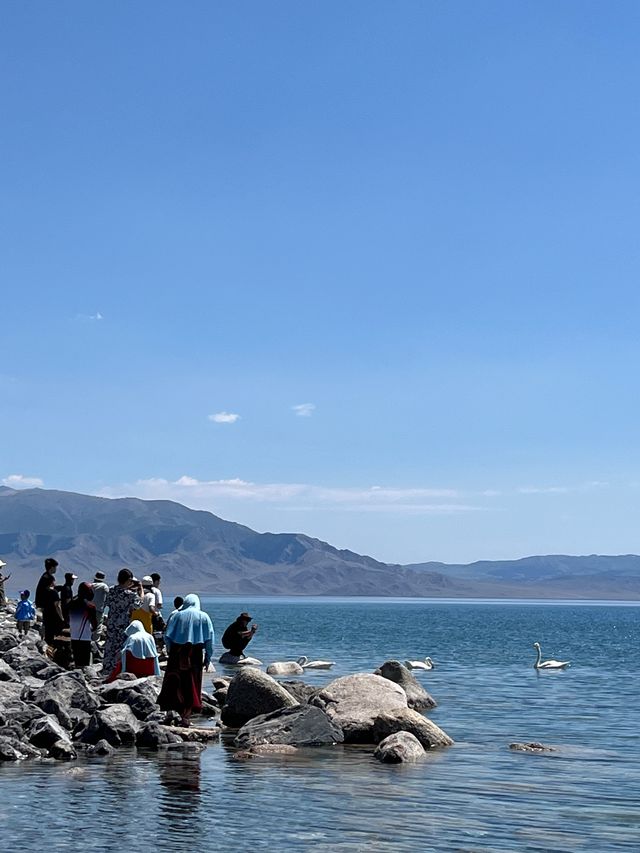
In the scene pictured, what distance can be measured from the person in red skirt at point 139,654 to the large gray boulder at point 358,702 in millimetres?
2983

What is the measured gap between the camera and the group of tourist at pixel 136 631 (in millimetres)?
16859

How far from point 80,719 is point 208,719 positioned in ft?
12.6

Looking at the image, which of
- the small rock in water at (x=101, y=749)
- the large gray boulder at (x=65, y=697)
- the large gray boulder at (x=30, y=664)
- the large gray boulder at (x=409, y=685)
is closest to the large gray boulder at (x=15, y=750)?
the small rock in water at (x=101, y=749)

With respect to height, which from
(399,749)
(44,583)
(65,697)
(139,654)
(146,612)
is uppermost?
(44,583)

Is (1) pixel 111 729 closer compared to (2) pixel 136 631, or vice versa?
(1) pixel 111 729

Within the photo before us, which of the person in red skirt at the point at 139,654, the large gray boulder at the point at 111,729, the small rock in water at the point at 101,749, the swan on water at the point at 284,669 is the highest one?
the person in red skirt at the point at 139,654

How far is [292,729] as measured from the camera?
57.3 feet

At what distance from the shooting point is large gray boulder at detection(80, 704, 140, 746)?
1622 centimetres

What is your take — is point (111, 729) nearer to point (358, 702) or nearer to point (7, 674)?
point (7, 674)

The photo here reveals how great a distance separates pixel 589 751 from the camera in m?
18.8

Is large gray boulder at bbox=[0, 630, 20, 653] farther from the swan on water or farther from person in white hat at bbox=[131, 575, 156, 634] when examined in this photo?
the swan on water

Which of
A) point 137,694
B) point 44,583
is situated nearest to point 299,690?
point 137,694

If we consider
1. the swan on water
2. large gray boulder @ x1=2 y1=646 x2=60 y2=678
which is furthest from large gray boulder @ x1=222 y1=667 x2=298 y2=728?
the swan on water

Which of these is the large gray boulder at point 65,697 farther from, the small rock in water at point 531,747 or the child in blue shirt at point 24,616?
the child in blue shirt at point 24,616
